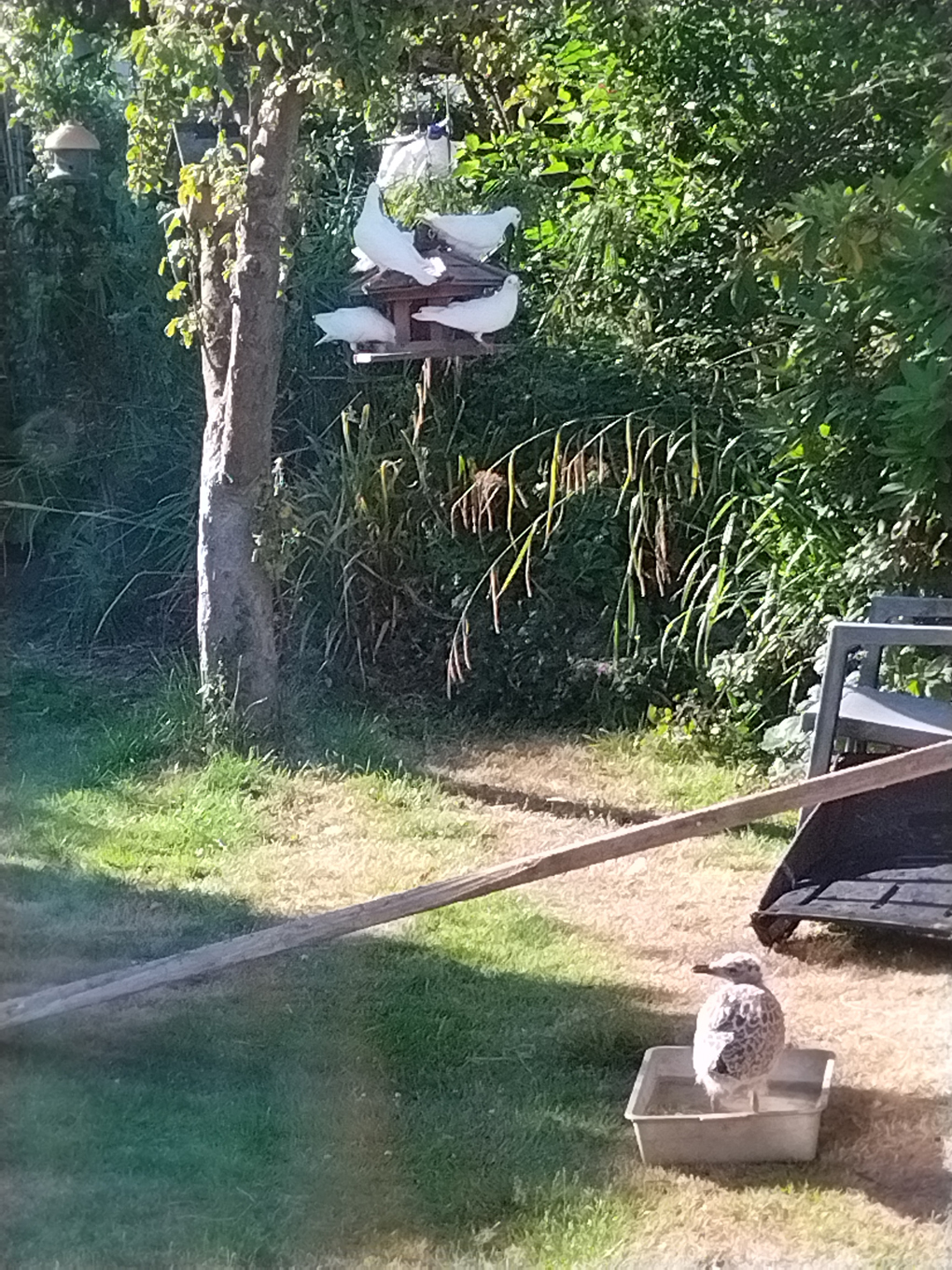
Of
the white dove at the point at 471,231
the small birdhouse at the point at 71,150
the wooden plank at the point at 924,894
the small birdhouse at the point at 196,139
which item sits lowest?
the wooden plank at the point at 924,894

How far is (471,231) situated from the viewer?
1.71m

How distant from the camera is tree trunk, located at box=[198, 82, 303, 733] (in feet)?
6.50

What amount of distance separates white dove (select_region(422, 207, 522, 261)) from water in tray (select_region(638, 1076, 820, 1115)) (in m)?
1.03

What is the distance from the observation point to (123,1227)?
3.05 ft

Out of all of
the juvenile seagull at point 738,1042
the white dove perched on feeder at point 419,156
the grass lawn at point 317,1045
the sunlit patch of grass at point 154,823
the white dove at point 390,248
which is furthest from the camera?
the white dove perched on feeder at point 419,156

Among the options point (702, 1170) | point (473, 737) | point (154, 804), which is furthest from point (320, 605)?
point (702, 1170)

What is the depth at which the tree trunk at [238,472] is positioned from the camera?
1982mm

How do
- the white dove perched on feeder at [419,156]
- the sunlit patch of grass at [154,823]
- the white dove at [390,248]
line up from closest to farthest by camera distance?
the sunlit patch of grass at [154,823]
the white dove at [390,248]
the white dove perched on feeder at [419,156]

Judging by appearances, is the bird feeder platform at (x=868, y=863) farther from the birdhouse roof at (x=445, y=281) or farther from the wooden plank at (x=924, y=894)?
the birdhouse roof at (x=445, y=281)

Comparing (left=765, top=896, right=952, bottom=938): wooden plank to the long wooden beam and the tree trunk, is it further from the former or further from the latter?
the tree trunk

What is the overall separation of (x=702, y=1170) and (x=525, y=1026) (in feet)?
0.82

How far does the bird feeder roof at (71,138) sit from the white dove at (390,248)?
40 centimetres

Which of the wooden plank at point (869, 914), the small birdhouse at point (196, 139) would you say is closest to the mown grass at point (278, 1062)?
the wooden plank at point (869, 914)

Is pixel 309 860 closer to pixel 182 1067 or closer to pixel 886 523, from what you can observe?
pixel 182 1067
